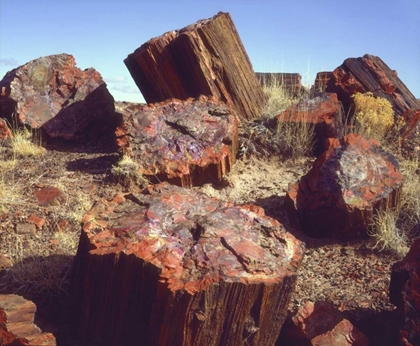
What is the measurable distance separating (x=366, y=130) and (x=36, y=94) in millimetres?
4793

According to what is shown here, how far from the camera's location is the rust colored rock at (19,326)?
3002mm

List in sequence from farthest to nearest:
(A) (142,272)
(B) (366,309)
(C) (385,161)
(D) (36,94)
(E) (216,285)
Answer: (D) (36,94) → (C) (385,161) → (B) (366,309) → (A) (142,272) → (E) (216,285)

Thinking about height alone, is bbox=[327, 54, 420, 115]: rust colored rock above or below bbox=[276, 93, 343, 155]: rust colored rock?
above

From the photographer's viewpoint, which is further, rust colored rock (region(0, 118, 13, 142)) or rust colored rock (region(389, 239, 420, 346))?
rust colored rock (region(0, 118, 13, 142))

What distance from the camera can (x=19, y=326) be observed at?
3.13 meters

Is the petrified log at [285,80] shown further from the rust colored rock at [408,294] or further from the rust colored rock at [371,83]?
the rust colored rock at [408,294]

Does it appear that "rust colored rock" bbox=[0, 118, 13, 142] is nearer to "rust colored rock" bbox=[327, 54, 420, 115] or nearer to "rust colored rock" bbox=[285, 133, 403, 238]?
"rust colored rock" bbox=[285, 133, 403, 238]

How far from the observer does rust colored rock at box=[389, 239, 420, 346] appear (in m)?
3.21

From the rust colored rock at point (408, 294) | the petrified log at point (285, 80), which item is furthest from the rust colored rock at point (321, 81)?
the rust colored rock at point (408, 294)

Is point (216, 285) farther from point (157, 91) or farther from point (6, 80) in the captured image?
point (6, 80)

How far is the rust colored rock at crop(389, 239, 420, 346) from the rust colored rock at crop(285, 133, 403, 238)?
53.8 inches

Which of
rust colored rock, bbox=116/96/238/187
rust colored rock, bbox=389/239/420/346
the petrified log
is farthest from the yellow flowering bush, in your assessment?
rust colored rock, bbox=389/239/420/346

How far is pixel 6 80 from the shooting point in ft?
27.7

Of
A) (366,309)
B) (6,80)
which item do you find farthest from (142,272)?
(6,80)
